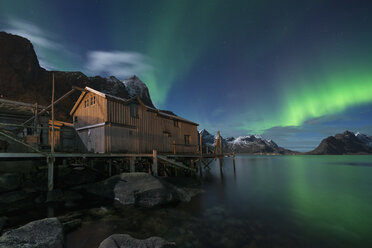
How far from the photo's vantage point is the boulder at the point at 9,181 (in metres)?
12.5

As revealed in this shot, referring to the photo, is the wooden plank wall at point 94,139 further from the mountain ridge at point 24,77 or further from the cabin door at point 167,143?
the mountain ridge at point 24,77

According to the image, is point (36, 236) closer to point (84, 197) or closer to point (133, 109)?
point (84, 197)

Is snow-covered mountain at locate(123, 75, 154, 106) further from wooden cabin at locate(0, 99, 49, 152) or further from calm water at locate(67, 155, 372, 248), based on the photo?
calm water at locate(67, 155, 372, 248)

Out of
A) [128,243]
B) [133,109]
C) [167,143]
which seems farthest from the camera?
[167,143]

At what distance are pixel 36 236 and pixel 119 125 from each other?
12.5 meters

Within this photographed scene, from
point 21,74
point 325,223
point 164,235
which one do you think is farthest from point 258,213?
point 21,74

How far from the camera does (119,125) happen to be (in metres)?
17.6

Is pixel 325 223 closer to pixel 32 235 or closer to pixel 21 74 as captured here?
pixel 32 235

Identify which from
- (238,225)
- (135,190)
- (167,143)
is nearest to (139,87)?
(167,143)

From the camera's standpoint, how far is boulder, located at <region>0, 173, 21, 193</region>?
12.5 meters

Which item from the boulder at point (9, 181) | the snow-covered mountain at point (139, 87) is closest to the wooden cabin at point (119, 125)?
the boulder at point (9, 181)

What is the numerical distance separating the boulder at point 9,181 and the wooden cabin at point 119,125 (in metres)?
5.94

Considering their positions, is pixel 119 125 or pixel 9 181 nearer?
pixel 9 181

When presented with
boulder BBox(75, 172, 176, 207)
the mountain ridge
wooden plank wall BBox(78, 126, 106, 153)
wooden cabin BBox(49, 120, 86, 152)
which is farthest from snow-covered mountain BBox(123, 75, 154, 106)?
boulder BBox(75, 172, 176, 207)
